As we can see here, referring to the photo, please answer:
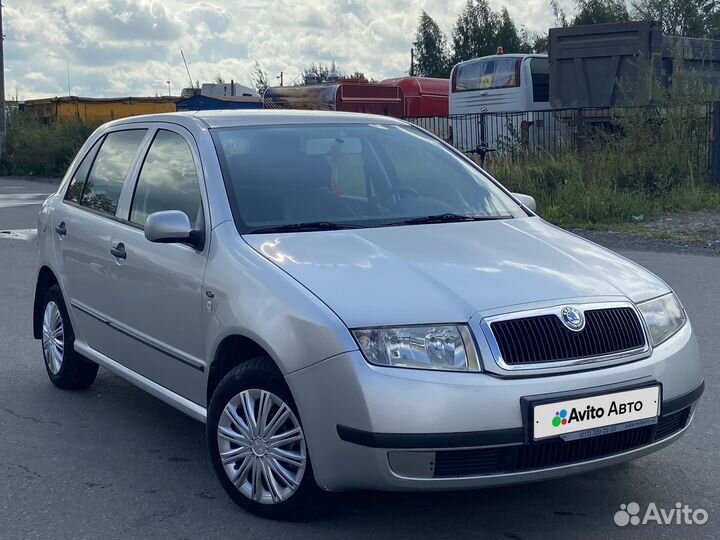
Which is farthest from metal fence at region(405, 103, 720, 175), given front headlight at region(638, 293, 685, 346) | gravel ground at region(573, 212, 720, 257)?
front headlight at region(638, 293, 685, 346)

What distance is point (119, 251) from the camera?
518 cm

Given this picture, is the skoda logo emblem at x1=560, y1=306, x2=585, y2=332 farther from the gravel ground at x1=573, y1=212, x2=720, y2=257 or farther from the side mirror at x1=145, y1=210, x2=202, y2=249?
the gravel ground at x1=573, y1=212, x2=720, y2=257

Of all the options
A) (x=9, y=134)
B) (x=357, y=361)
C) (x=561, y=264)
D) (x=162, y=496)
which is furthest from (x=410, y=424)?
(x=9, y=134)

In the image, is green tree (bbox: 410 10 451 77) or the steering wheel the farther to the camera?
green tree (bbox: 410 10 451 77)

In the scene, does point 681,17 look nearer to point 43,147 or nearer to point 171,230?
point 43,147

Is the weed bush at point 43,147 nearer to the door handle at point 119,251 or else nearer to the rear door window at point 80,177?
the rear door window at point 80,177

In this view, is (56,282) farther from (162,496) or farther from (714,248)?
(714,248)

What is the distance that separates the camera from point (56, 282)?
6.30 metres

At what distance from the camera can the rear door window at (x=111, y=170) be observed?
5605mm

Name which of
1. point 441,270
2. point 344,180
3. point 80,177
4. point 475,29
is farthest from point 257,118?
point 475,29

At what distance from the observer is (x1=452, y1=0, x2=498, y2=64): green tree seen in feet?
185

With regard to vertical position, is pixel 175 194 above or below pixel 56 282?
above

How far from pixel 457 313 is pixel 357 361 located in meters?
0.40

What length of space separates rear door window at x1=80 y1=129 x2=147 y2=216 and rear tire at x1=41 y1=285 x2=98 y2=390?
0.66 metres
